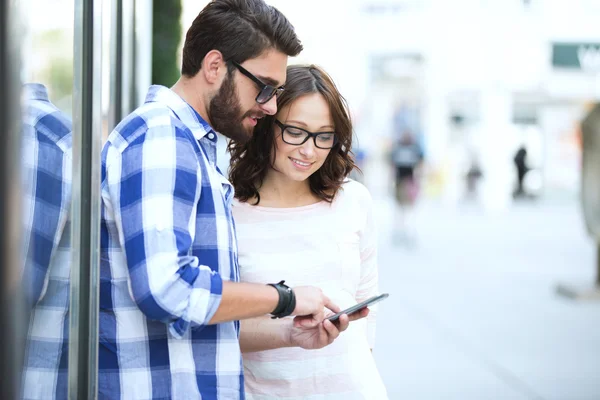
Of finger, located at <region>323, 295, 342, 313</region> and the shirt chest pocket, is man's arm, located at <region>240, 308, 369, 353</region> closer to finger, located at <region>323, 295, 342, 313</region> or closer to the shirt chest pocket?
finger, located at <region>323, 295, 342, 313</region>

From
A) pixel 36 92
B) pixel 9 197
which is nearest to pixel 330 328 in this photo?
pixel 36 92

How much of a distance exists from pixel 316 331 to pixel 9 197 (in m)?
1.14

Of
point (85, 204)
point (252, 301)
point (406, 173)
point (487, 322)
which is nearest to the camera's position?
point (252, 301)

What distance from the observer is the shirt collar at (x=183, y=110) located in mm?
1773

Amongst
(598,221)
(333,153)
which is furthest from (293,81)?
(598,221)

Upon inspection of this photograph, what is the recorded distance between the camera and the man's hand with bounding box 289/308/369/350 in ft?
6.42

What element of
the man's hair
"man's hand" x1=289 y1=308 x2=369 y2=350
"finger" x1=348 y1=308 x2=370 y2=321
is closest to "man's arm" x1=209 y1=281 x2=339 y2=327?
"man's hand" x1=289 y1=308 x2=369 y2=350

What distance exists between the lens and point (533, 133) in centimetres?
2666

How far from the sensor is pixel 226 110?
6.15ft

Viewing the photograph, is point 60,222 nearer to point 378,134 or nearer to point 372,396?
point 372,396

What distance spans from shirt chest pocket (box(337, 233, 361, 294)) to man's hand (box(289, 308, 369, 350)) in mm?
267

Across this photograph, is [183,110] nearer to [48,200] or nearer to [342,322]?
[48,200]

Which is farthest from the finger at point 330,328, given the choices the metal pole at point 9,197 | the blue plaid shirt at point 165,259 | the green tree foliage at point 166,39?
the green tree foliage at point 166,39

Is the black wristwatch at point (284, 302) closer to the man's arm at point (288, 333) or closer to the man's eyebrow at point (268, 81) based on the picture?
the man's arm at point (288, 333)
